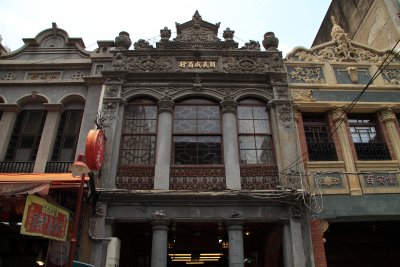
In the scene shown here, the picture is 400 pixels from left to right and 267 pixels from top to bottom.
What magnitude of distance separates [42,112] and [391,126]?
1243 centimetres

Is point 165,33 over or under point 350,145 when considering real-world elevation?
over

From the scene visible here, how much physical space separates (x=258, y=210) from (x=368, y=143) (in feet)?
15.6

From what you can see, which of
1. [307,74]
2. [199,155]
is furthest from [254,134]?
[307,74]

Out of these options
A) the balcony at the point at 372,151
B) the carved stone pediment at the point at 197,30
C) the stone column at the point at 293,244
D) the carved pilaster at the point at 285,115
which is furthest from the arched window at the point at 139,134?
the balcony at the point at 372,151

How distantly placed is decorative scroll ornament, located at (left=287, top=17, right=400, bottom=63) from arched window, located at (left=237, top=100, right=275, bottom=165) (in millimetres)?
2710

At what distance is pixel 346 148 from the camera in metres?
10.8

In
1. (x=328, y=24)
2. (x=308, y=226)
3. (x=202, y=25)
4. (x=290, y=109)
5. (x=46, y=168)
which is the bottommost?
(x=308, y=226)

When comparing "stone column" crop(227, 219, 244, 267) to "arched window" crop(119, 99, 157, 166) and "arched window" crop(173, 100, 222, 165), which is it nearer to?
"arched window" crop(173, 100, 222, 165)

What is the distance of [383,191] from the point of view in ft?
33.3

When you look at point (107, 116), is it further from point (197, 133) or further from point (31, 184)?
point (31, 184)

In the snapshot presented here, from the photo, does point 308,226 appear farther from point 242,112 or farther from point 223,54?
point 223,54

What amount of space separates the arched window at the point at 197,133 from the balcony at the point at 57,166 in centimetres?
351

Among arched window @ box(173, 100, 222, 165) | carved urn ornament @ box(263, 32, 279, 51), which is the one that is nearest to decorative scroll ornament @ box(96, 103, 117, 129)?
arched window @ box(173, 100, 222, 165)

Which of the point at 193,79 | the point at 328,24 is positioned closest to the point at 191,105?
the point at 193,79
